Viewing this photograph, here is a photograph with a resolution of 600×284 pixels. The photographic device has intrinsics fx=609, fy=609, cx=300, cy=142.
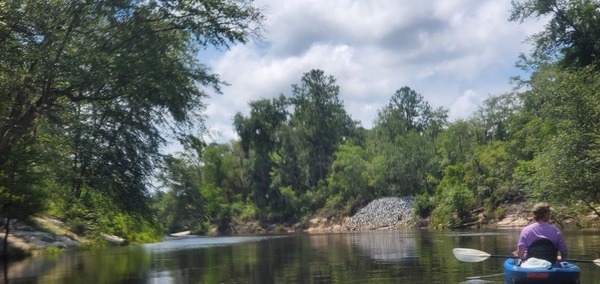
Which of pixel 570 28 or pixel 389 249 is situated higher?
pixel 570 28

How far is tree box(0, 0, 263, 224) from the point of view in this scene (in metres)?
15.8

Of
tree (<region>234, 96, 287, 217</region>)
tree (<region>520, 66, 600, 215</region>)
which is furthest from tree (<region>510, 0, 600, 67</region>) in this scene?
Answer: tree (<region>234, 96, 287, 217</region>)

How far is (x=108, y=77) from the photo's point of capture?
53.5 ft

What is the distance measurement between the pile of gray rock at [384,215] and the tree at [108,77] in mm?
60811

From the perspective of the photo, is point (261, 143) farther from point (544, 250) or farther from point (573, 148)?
point (544, 250)

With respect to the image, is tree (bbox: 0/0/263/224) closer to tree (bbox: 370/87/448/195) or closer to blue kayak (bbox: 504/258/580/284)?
blue kayak (bbox: 504/258/580/284)

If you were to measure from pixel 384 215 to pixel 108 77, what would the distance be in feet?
227

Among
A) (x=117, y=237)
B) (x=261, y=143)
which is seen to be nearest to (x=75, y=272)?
(x=117, y=237)

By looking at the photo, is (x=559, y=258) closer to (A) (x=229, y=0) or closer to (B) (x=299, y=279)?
(B) (x=299, y=279)

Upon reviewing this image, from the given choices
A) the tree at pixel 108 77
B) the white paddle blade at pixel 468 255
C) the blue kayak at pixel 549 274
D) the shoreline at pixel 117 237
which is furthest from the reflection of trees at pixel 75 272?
the blue kayak at pixel 549 274

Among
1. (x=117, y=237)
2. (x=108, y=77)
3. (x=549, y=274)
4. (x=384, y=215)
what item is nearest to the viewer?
(x=549, y=274)

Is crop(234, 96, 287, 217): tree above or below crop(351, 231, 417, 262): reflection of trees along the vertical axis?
above

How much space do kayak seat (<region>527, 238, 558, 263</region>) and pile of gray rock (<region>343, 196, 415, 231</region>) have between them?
65021mm

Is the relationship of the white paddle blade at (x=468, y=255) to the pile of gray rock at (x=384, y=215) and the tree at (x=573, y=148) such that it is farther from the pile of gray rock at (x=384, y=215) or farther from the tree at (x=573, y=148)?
the pile of gray rock at (x=384, y=215)
